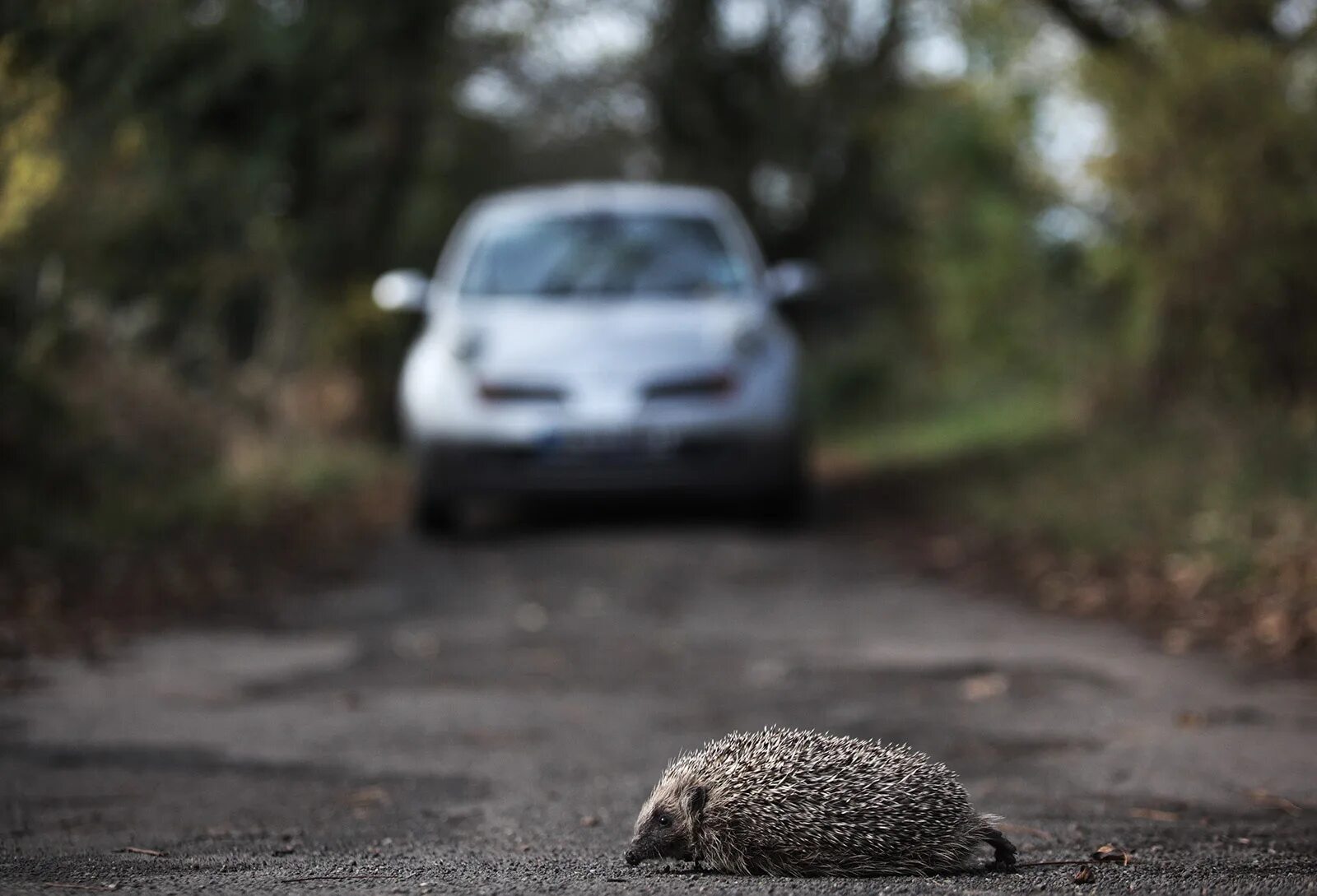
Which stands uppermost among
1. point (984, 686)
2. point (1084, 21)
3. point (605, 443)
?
point (1084, 21)

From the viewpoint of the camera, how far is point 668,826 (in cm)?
394

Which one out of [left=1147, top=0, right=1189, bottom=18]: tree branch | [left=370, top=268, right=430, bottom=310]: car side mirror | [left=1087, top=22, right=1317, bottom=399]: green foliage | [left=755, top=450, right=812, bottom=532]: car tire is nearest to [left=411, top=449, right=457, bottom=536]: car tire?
[left=370, top=268, right=430, bottom=310]: car side mirror

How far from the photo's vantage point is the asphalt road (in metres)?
3.88

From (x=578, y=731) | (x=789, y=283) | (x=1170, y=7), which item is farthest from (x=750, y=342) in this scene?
(x=578, y=731)

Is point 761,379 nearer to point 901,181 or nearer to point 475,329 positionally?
point 475,329

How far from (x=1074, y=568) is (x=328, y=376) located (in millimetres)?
9763

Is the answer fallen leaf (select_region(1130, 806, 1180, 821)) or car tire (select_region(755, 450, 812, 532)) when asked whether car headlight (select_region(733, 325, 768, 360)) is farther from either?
fallen leaf (select_region(1130, 806, 1180, 821))

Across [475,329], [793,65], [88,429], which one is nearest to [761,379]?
[475,329]

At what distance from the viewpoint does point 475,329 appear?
10.6 metres

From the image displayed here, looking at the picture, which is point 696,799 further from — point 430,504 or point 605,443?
point 430,504

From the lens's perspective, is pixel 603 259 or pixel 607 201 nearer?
pixel 603 259

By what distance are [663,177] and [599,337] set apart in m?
12.5

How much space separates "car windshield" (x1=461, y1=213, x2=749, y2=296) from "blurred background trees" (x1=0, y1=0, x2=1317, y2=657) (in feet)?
8.18

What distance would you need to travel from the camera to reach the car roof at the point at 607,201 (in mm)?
11781
